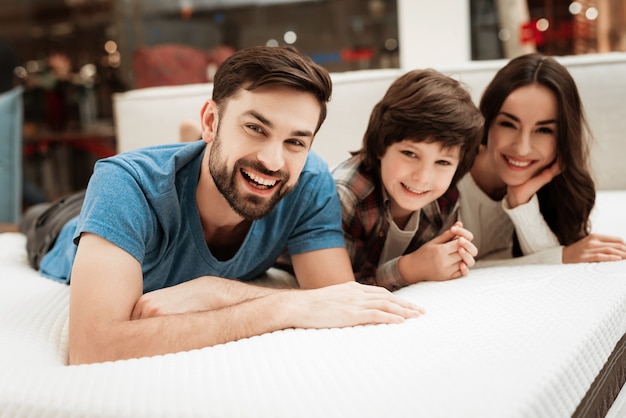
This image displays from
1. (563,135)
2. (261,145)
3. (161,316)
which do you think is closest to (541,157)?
(563,135)

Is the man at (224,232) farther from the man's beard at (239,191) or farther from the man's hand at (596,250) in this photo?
the man's hand at (596,250)

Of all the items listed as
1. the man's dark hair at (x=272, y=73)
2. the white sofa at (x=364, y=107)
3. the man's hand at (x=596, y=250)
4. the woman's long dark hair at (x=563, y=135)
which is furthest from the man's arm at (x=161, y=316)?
the white sofa at (x=364, y=107)

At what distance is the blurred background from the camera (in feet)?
8.85

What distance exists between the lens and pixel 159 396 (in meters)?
0.71

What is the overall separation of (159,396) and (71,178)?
14.2 ft

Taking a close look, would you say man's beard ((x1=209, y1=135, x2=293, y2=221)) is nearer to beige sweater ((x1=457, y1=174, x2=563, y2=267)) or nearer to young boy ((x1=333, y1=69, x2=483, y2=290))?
young boy ((x1=333, y1=69, x2=483, y2=290))

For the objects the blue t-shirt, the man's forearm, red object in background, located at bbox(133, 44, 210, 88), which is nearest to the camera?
the man's forearm

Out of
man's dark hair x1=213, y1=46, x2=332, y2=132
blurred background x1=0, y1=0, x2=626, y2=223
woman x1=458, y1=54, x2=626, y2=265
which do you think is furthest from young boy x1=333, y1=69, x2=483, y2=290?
blurred background x1=0, y1=0, x2=626, y2=223

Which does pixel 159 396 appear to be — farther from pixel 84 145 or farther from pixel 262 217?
pixel 84 145

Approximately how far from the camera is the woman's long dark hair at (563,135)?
53.4 inches

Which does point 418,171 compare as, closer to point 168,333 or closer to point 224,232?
point 224,232

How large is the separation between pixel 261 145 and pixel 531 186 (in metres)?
0.66

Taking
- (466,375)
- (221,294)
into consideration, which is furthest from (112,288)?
(466,375)

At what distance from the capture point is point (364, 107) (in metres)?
2.00
